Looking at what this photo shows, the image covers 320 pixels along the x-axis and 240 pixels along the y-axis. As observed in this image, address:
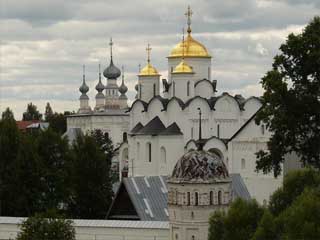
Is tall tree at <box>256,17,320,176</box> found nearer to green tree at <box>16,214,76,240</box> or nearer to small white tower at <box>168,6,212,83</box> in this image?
green tree at <box>16,214,76,240</box>

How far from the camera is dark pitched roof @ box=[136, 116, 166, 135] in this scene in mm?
54406

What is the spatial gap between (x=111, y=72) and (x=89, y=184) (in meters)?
47.2

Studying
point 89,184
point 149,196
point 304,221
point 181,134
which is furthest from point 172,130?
point 304,221

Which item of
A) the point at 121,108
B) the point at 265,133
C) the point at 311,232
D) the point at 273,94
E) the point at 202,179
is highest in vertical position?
the point at 121,108

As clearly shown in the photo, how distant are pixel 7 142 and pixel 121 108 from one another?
4374cm

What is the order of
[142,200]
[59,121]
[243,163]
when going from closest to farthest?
[142,200]
[243,163]
[59,121]

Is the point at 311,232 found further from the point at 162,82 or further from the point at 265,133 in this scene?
the point at 162,82

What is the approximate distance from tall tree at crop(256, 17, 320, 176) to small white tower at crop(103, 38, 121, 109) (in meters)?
57.3

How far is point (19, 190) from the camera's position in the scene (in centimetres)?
4262

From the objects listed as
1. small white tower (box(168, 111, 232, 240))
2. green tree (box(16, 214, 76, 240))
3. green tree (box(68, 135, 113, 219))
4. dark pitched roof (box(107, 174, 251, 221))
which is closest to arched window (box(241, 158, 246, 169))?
green tree (box(68, 135, 113, 219))

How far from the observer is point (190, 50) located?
189 ft

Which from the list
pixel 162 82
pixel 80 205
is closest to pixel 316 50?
pixel 80 205

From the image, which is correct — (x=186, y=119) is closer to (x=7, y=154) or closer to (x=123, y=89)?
(x=7, y=154)

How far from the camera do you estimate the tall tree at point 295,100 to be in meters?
31.8
